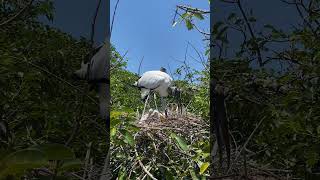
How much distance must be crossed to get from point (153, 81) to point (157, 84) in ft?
0.10

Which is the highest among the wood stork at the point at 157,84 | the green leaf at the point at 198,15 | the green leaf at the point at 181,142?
the green leaf at the point at 198,15

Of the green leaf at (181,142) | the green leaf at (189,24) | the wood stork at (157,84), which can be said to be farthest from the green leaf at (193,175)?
the green leaf at (189,24)

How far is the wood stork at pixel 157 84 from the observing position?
2.03m

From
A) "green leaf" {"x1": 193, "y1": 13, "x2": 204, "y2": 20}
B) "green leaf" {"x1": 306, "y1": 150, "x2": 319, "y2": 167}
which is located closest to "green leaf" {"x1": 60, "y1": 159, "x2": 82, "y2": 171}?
"green leaf" {"x1": 306, "y1": 150, "x2": 319, "y2": 167}

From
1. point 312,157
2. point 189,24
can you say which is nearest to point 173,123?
point 189,24

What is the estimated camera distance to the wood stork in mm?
2033

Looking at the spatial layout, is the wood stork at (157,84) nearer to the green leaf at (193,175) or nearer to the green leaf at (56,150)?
the green leaf at (193,175)

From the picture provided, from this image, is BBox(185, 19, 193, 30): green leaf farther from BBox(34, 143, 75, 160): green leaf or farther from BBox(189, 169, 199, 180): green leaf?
BBox(34, 143, 75, 160): green leaf

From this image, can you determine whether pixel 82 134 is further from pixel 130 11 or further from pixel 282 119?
pixel 130 11

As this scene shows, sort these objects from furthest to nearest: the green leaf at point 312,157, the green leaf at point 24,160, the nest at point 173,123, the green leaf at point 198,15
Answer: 1. the nest at point 173,123
2. the green leaf at point 198,15
3. the green leaf at point 312,157
4. the green leaf at point 24,160

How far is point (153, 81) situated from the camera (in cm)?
208

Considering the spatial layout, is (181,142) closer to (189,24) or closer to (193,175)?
(193,175)

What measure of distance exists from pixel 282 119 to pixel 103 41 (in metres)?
0.54

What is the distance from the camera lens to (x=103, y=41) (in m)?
1.33
